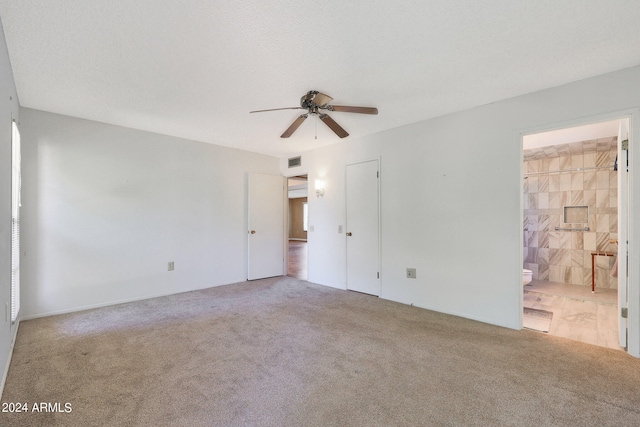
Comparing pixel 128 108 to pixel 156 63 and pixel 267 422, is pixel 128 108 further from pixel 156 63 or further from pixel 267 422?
pixel 267 422

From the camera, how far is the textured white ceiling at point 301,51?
5.76 ft

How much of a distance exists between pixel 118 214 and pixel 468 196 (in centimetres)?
461

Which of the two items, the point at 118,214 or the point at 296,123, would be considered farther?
the point at 118,214

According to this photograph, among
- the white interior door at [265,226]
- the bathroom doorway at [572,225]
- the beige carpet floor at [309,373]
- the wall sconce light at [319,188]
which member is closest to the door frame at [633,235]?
the beige carpet floor at [309,373]

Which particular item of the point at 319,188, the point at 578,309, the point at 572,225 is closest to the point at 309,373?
the point at 319,188

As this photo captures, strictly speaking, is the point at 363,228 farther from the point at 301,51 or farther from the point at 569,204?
the point at 569,204

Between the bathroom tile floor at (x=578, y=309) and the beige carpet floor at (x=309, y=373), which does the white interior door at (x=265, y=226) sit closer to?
the beige carpet floor at (x=309, y=373)

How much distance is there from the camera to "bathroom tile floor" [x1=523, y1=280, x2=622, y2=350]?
284cm

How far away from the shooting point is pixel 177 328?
3.02 metres

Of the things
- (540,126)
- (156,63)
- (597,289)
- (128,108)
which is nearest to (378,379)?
(540,126)

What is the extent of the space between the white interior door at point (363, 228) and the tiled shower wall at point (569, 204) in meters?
2.99

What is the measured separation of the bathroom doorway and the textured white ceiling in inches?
74.6

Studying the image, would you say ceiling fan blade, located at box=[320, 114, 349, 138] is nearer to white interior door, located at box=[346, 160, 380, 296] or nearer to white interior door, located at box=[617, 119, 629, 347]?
white interior door, located at box=[346, 160, 380, 296]

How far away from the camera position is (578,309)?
368 cm
